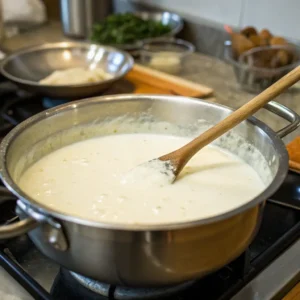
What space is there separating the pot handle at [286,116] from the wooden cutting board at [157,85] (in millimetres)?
361

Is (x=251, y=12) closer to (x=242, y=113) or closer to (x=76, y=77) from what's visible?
(x=76, y=77)

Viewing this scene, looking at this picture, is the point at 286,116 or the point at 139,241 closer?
the point at 139,241

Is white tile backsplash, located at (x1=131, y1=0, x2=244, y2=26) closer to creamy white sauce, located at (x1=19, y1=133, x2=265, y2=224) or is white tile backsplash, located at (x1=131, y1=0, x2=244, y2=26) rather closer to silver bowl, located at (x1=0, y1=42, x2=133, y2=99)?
silver bowl, located at (x1=0, y1=42, x2=133, y2=99)

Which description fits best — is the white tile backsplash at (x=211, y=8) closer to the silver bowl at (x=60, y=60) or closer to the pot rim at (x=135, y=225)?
the silver bowl at (x=60, y=60)

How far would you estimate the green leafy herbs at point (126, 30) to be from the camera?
133 centimetres

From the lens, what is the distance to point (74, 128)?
81cm

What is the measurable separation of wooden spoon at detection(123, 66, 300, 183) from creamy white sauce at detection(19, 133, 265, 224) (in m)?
0.02

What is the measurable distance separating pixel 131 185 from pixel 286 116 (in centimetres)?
25

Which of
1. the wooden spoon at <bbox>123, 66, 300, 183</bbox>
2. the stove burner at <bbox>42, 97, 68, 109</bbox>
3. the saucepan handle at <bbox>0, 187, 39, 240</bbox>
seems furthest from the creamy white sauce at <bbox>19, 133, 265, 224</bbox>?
the stove burner at <bbox>42, 97, 68, 109</bbox>

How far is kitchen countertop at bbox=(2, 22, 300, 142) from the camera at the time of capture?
1052mm

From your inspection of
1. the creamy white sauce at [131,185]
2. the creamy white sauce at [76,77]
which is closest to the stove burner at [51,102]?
the creamy white sauce at [76,77]

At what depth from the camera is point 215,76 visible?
1.24 m

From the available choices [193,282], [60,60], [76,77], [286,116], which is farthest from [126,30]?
[193,282]

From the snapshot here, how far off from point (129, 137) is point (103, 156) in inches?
2.9
